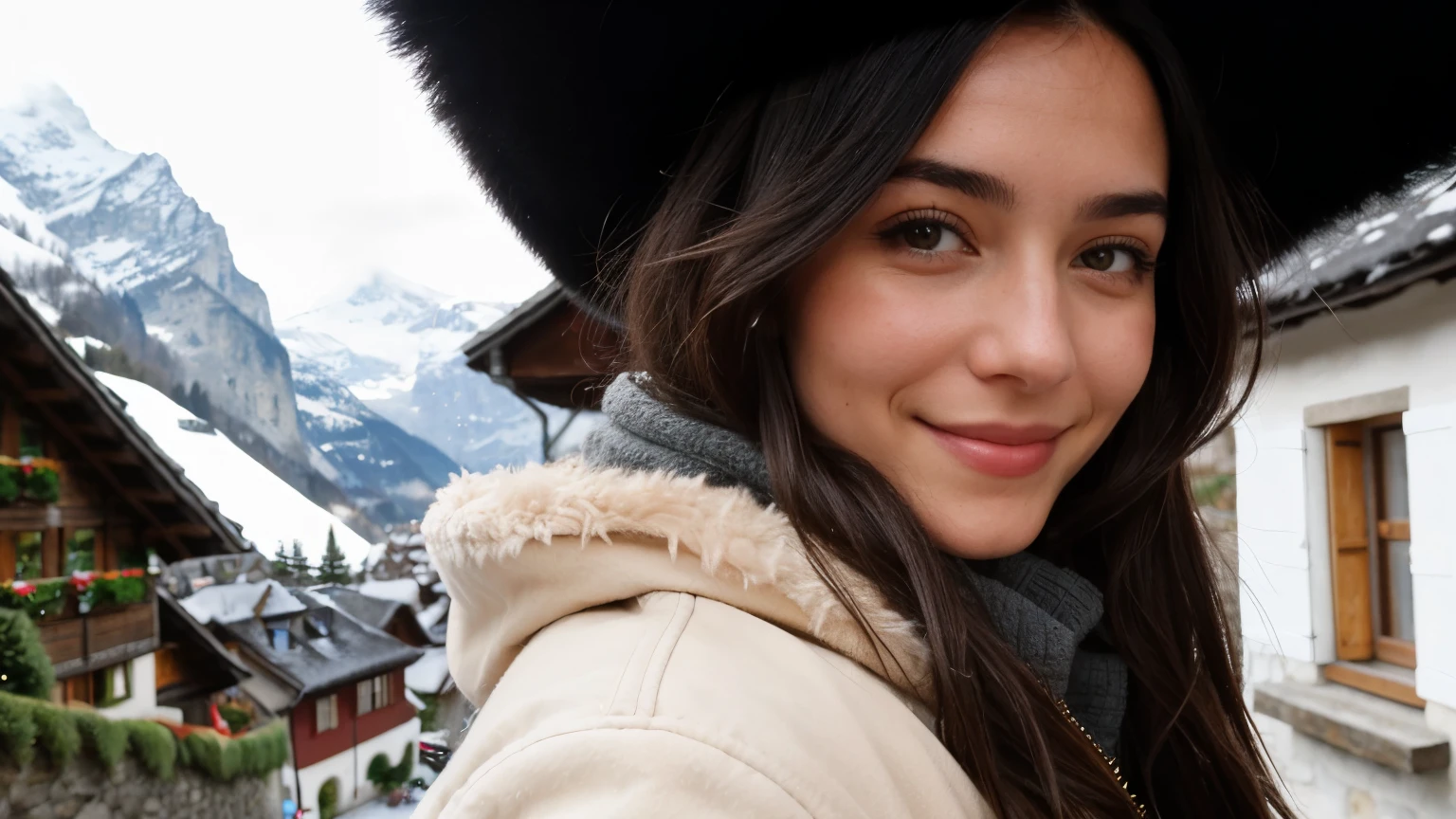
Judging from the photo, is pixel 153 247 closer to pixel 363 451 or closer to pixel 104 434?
pixel 104 434

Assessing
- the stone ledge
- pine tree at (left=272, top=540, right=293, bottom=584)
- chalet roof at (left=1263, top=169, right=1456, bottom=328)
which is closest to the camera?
chalet roof at (left=1263, top=169, right=1456, bottom=328)

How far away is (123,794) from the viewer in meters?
1.77

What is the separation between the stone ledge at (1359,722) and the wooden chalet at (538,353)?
1313 mm

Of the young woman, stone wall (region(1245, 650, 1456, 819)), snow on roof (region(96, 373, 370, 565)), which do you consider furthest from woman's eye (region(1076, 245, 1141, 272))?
snow on roof (region(96, 373, 370, 565))

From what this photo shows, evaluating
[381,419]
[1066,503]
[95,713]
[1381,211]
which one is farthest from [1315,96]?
[95,713]

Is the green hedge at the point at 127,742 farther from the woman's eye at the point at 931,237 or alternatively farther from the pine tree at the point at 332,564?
the woman's eye at the point at 931,237

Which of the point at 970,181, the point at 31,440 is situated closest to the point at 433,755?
the point at 31,440

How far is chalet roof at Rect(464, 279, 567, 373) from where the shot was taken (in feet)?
5.93

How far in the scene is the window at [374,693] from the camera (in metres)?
2.01

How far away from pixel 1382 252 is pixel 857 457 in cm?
71

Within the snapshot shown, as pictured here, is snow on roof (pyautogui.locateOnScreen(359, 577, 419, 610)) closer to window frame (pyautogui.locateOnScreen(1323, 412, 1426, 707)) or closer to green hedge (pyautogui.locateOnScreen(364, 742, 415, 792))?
green hedge (pyautogui.locateOnScreen(364, 742, 415, 792))

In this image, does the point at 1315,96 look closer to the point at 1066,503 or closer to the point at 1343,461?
the point at 1066,503

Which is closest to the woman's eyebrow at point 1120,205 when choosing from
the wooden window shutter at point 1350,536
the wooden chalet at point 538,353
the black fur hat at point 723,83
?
the black fur hat at point 723,83

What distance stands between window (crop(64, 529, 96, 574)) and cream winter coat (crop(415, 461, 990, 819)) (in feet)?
5.11
